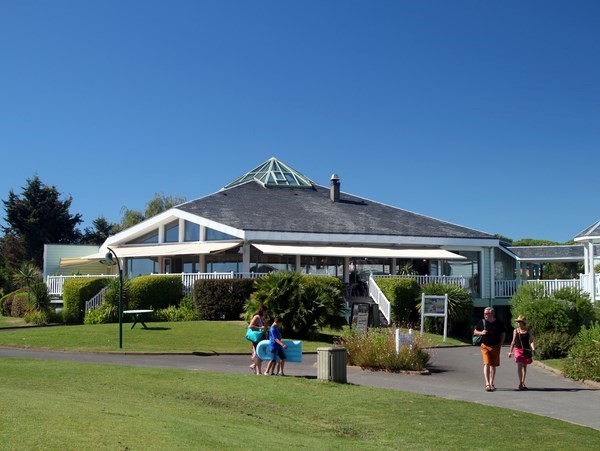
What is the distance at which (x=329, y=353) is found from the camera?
48.5 ft

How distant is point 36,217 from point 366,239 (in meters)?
36.8

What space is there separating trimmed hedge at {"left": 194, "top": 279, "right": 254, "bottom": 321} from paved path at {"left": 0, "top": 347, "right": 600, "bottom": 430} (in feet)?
24.9

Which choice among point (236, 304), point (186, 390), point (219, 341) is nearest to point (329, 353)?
point (186, 390)

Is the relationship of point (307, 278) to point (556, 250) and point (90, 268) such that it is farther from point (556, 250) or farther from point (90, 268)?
point (556, 250)

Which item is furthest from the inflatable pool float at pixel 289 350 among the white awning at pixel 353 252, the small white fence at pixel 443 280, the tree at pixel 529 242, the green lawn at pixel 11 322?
the tree at pixel 529 242

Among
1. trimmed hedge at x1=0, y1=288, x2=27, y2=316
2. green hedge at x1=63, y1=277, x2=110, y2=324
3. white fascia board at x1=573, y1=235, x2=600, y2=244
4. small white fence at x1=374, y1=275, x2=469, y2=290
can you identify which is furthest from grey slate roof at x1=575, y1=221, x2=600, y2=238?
trimmed hedge at x1=0, y1=288, x2=27, y2=316

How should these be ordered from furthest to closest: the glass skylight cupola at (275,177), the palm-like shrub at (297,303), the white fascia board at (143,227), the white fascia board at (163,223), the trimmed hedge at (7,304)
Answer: the glass skylight cupola at (275,177) → the white fascia board at (143,227) → the trimmed hedge at (7,304) → the white fascia board at (163,223) → the palm-like shrub at (297,303)

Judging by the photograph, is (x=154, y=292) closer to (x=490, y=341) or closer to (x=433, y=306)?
(x=433, y=306)

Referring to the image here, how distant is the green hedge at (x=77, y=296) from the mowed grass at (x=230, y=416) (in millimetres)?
12172

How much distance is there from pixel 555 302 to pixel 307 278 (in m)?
7.58

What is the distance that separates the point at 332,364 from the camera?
14.8 m

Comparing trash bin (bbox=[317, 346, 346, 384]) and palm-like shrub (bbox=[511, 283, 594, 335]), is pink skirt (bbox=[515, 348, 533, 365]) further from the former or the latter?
palm-like shrub (bbox=[511, 283, 594, 335])

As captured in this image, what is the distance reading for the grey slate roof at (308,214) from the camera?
32.9m

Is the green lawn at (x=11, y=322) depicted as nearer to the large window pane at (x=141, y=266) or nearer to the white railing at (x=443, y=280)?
the large window pane at (x=141, y=266)
